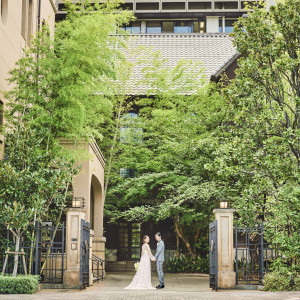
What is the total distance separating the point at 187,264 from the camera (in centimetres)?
2681

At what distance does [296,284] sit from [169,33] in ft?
90.0

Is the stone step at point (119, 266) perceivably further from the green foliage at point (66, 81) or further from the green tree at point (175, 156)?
the green foliage at point (66, 81)

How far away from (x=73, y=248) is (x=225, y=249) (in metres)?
4.27

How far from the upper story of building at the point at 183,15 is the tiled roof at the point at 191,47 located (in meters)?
1.79

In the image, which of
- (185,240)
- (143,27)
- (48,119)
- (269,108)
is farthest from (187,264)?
(143,27)

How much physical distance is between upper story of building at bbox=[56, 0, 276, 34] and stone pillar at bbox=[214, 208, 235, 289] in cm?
2602

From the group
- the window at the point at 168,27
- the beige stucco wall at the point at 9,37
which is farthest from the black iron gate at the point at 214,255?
the window at the point at 168,27

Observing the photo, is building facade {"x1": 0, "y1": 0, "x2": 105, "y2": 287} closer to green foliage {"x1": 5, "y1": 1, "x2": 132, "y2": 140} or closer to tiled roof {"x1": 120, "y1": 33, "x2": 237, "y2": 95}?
green foliage {"x1": 5, "y1": 1, "x2": 132, "y2": 140}

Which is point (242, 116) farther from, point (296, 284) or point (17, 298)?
point (17, 298)

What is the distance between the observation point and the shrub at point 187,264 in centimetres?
2622

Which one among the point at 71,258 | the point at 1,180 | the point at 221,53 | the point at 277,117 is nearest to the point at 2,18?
the point at 1,180

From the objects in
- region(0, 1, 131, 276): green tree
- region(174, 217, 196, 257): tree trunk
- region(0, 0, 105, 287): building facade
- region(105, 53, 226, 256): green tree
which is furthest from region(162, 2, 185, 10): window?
region(0, 1, 131, 276): green tree

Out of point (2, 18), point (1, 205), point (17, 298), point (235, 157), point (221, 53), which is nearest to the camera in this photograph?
point (17, 298)

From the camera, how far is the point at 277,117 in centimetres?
1459
